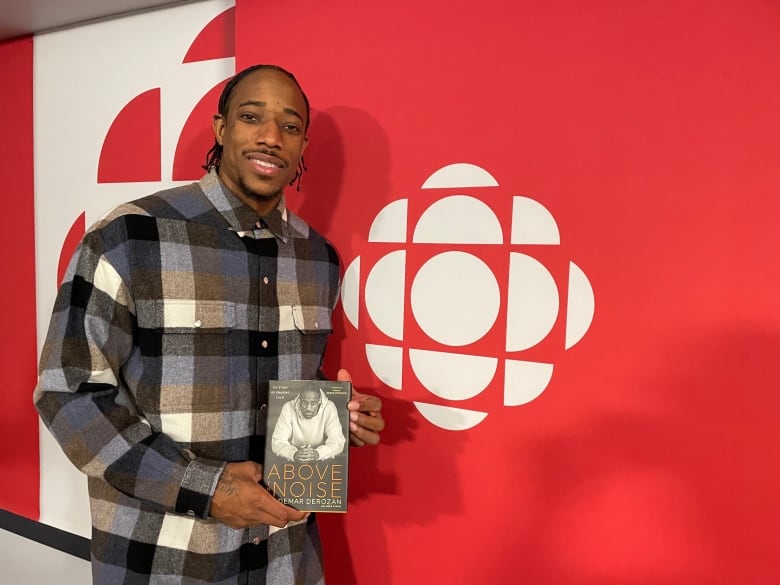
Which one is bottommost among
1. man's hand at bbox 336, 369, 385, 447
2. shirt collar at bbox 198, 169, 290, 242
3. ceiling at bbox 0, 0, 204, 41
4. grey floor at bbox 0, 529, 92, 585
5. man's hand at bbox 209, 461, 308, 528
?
grey floor at bbox 0, 529, 92, 585

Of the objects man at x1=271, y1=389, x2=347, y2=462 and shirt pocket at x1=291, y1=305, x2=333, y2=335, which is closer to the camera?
man at x1=271, y1=389, x2=347, y2=462

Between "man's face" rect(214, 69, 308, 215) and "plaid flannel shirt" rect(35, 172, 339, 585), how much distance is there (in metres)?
0.05

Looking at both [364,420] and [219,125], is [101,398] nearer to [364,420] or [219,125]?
[364,420]

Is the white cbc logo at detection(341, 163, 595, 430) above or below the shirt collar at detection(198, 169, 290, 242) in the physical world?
below

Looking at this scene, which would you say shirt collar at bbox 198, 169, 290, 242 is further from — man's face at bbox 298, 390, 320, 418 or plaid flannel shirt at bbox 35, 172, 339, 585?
man's face at bbox 298, 390, 320, 418

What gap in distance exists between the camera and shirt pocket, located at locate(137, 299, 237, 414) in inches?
40.9

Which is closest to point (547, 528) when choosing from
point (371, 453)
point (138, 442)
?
point (371, 453)

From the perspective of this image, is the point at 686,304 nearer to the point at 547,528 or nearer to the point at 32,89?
the point at 547,528

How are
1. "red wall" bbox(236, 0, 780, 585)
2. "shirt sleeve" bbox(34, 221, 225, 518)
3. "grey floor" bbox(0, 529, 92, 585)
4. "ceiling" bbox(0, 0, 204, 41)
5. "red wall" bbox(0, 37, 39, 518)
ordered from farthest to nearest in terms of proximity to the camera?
1. "red wall" bbox(0, 37, 39, 518)
2. "grey floor" bbox(0, 529, 92, 585)
3. "ceiling" bbox(0, 0, 204, 41)
4. "red wall" bbox(236, 0, 780, 585)
5. "shirt sleeve" bbox(34, 221, 225, 518)

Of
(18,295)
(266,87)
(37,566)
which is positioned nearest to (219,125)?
(266,87)

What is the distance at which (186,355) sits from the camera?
1058 mm

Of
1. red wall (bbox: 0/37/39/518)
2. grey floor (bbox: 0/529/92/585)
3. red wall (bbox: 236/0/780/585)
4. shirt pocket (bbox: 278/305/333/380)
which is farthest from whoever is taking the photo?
red wall (bbox: 0/37/39/518)

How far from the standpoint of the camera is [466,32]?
4.26ft

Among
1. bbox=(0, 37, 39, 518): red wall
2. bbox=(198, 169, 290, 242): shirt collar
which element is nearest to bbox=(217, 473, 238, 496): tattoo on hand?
bbox=(198, 169, 290, 242): shirt collar
